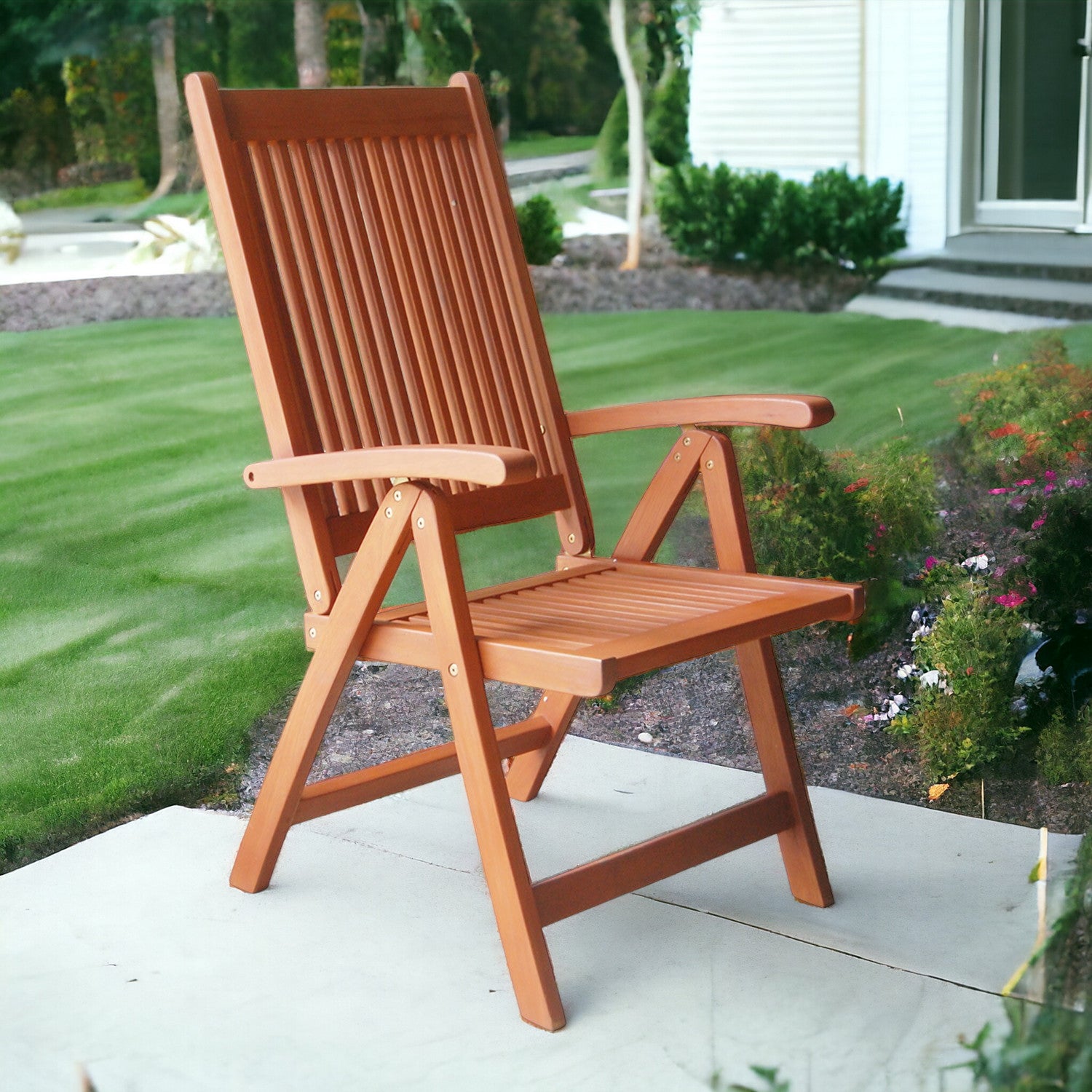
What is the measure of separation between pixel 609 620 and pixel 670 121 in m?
2.91

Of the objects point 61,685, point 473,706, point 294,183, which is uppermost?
point 294,183

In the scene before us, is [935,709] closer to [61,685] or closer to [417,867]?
[417,867]

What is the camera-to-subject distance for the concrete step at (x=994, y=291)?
4.09 metres

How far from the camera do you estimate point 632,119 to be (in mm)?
4594

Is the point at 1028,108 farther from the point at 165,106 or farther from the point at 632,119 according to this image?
the point at 165,106

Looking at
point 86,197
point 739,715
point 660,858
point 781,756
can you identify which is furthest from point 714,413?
point 86,197

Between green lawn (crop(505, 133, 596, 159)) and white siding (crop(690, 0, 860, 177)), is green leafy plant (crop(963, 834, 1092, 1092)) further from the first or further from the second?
green lawn (crop(505, 133, 596, 159))

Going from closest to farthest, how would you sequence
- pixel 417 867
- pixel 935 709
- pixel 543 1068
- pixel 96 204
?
pixel 543 1068, pixel 417 867, pixel 935 709, pixel 96 204

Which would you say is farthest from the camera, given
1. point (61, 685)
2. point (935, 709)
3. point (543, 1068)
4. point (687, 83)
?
point (687, 83)

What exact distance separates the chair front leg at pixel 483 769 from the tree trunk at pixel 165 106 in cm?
268

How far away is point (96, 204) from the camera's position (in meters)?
4.18

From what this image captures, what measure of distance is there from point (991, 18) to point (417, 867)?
3477 millimetres

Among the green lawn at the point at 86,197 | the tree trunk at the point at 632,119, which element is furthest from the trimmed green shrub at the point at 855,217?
the green lawn at the point at 86,197

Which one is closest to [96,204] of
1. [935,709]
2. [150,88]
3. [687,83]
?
[150,88]
